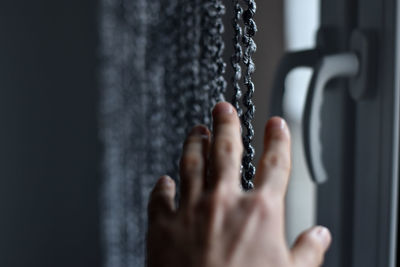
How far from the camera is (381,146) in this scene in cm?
46

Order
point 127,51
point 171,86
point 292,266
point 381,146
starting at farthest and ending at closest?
1. point 127,51
2. point 171,86
3. point 381,146
4. point 292,266

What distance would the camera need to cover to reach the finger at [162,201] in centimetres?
34

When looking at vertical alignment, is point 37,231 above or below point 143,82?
below

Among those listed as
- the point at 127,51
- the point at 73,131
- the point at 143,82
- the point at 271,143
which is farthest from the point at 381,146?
the point at 73,131

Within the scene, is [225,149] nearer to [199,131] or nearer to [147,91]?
[199,131]

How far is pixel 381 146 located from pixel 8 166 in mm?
1012

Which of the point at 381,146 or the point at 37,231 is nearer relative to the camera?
the point at 381,146

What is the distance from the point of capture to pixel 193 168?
32cm

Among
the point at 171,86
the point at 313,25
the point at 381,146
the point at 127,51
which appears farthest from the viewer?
the point at 127,51

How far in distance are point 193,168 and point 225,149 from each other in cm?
3

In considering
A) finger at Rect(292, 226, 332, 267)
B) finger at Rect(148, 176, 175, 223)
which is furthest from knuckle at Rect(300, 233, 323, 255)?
finger at Rect(148, 176, 175, 223)

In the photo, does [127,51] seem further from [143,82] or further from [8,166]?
[8,166]

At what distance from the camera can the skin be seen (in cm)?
28

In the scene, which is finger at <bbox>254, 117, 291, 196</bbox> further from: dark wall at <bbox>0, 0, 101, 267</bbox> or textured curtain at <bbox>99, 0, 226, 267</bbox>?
dark wall at <bbox>0, 0, 101, 267</bbox>
